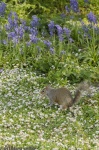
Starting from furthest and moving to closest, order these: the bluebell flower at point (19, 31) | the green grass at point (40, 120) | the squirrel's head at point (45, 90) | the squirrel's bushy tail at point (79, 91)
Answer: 1. the bluebell flower at point (19, 31)
2. the squirrel's head at point (45, 90)
3. the squirrel's bushy tail at point (79, 91)
4. the green grass at point (40, 120)

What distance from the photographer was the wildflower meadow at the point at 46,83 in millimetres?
6574

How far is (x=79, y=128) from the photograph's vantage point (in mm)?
6934

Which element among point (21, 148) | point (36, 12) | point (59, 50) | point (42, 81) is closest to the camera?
point (21, 148)

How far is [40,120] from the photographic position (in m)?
7.38

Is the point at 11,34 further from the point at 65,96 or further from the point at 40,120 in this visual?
the point at 40,120

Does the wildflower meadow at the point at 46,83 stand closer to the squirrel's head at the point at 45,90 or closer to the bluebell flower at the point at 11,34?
the bluebell flower at the point at 11,34

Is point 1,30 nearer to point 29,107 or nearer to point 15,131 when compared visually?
point 29,107

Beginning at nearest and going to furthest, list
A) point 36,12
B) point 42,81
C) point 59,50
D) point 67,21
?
1. point 42,81
2. point 59,50
3. point 67,21
4. point 36,12

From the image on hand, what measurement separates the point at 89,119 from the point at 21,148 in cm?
169

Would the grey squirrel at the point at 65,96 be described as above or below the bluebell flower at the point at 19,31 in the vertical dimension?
below

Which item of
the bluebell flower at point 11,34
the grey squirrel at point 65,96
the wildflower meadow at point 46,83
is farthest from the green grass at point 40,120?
the bluebell flower at point 11,34

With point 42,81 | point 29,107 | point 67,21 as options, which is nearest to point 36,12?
point 67,21

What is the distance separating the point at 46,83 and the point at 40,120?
183 centimetres

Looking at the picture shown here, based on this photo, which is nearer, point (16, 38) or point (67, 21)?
point (16, 38)
